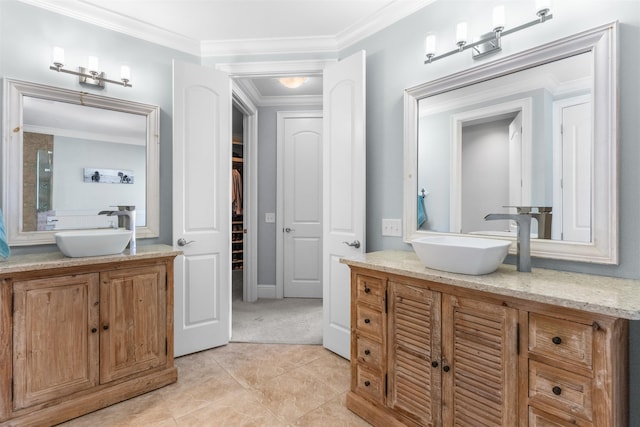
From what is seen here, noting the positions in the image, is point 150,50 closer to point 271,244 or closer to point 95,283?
point 95,283

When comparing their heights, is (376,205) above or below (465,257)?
above

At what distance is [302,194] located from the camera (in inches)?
161

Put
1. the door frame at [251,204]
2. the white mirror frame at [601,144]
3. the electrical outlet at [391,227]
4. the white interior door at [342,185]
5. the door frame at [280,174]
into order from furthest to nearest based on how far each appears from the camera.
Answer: the door frame at [280,174] < the door frame at [251,204] < the white interior door at [342,185] < the electrical outlet at [391,227] < the white mirror frame at [601,144]

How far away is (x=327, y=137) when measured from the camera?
259 centimetres

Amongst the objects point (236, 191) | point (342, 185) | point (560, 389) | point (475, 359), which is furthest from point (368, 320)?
point (236, 191)

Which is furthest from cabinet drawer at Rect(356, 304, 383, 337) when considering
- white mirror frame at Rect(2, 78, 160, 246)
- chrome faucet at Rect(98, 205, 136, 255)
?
white mirror frame at Rect(2, 78, 160, 246)

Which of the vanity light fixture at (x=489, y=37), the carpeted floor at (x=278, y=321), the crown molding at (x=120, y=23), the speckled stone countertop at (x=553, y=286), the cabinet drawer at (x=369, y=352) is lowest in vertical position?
the carpeted floor at (x=278, y=321)

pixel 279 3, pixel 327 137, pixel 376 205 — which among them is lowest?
pixel 376 205

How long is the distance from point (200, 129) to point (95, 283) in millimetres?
1372

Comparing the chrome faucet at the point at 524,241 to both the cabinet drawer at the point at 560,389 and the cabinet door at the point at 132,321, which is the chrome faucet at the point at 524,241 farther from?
the cabinet door at the point at 132,321

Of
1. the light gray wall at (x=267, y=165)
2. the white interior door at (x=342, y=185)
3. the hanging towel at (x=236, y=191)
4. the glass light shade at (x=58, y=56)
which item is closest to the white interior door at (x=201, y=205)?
the glass light shade at (x=58, y=56)

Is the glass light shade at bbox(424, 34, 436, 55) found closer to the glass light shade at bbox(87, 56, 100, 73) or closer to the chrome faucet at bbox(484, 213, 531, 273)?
the chrome faucet at bbox(484, 213, 531, 273)

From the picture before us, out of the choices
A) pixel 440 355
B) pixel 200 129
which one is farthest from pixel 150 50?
pixel 440 355

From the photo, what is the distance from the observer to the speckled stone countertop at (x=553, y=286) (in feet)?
3.32
